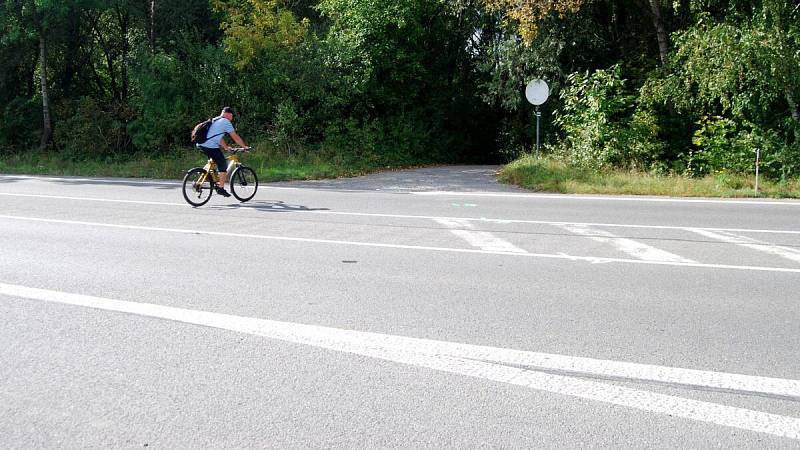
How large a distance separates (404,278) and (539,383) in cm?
315

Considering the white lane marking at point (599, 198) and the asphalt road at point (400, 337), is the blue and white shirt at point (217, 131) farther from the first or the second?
the white lane marking at point (599, 198)

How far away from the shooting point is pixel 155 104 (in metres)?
Result: 29.0

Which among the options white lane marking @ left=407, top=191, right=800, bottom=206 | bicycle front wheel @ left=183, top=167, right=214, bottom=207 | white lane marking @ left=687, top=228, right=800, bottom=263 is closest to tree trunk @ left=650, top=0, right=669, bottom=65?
white lane marking @ left=407, top=191, right=800, bottom=206

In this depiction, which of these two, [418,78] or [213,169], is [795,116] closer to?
[213,169]

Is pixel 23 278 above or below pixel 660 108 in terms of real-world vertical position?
below

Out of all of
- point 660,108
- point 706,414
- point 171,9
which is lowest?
point 706,414

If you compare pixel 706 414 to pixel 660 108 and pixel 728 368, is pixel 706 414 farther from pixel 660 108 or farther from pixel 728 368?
pixel 660 108

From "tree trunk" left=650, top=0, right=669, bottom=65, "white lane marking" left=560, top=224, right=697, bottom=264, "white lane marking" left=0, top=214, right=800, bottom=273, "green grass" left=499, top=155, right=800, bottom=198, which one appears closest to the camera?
"white lane marking" left=0, top=214, right=800, bottom=273

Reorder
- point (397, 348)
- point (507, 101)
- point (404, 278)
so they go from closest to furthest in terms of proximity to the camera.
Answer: point (397, 348) → point (404, 278) → point (507, 101)

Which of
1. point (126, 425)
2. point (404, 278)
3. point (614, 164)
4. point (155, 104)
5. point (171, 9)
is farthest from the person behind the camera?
point (171, 9)

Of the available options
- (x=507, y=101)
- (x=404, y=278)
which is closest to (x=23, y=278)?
(x=404, y=278)

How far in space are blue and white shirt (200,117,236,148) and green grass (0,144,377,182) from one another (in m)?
6.20

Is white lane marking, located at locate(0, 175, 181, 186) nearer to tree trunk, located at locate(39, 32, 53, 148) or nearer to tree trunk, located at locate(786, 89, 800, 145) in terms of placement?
tree trunk, located at locate(39, 32, 53, 148)

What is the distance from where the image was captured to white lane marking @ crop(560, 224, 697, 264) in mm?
8523
